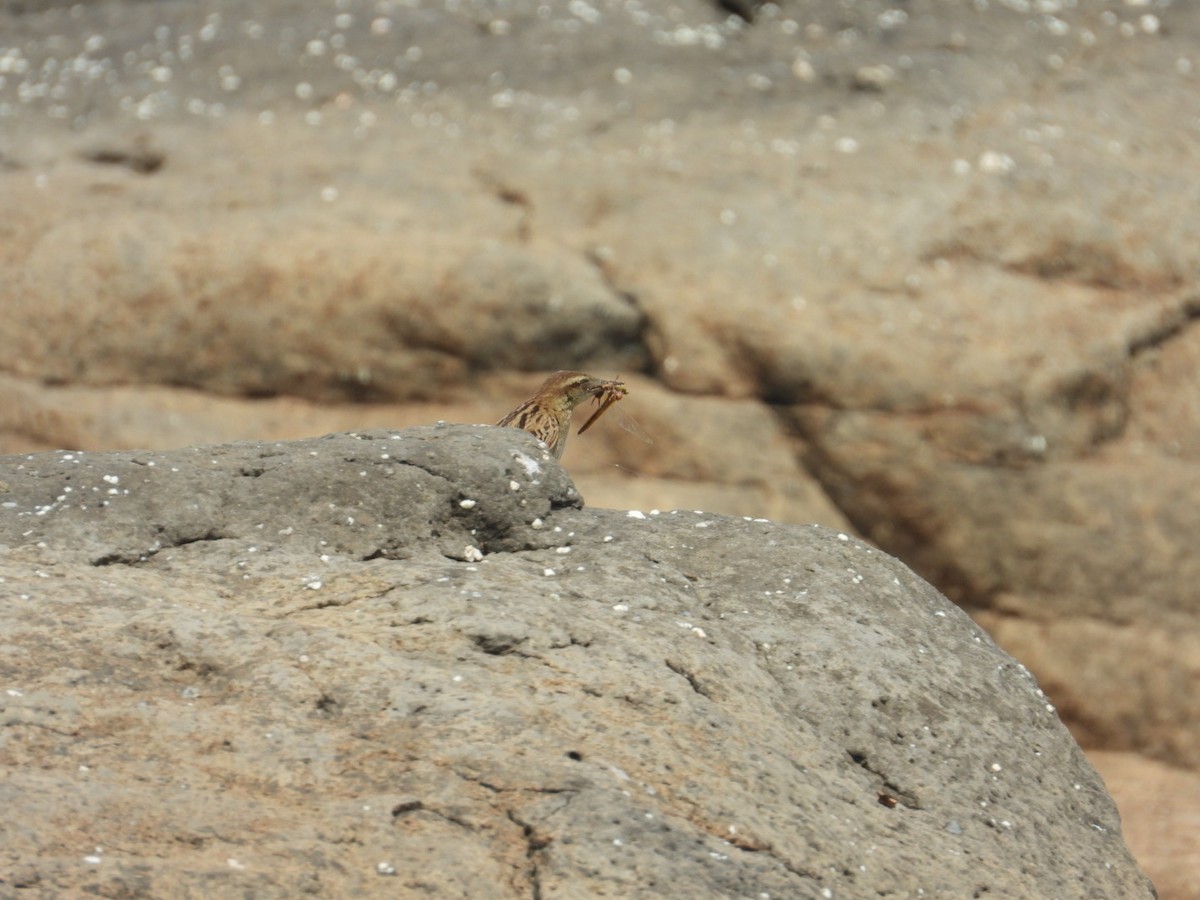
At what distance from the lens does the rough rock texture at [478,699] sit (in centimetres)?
242

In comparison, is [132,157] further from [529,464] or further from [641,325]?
[529,464]

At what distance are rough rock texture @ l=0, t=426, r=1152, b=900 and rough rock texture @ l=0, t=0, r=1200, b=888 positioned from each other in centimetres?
400

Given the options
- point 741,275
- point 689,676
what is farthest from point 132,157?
point 689,676

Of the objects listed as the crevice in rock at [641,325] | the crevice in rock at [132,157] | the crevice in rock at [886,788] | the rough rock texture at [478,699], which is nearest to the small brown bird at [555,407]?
the rough rock texture at [478,699]

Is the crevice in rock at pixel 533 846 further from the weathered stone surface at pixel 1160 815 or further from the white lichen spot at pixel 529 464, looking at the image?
the weathered stone surface at pixel 1160 815

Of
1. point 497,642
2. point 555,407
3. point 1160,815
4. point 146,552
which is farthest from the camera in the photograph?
point 1160,815

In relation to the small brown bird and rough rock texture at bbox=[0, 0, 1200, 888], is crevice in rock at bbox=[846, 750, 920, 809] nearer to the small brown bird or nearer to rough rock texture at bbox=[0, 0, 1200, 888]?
the small brown bird

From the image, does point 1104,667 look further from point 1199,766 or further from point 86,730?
point 86,730

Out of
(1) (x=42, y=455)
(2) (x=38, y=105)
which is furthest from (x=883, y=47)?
(1) (x=42, y=455)

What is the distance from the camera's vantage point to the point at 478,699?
2.77m

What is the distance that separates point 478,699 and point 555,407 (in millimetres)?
2264

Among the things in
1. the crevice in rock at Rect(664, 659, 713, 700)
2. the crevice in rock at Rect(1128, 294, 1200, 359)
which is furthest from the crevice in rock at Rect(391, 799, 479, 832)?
the crevice in rock at Rect(1128, 294, 1200, 359)

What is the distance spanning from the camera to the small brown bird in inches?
191

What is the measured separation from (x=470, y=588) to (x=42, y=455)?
1.17 m
